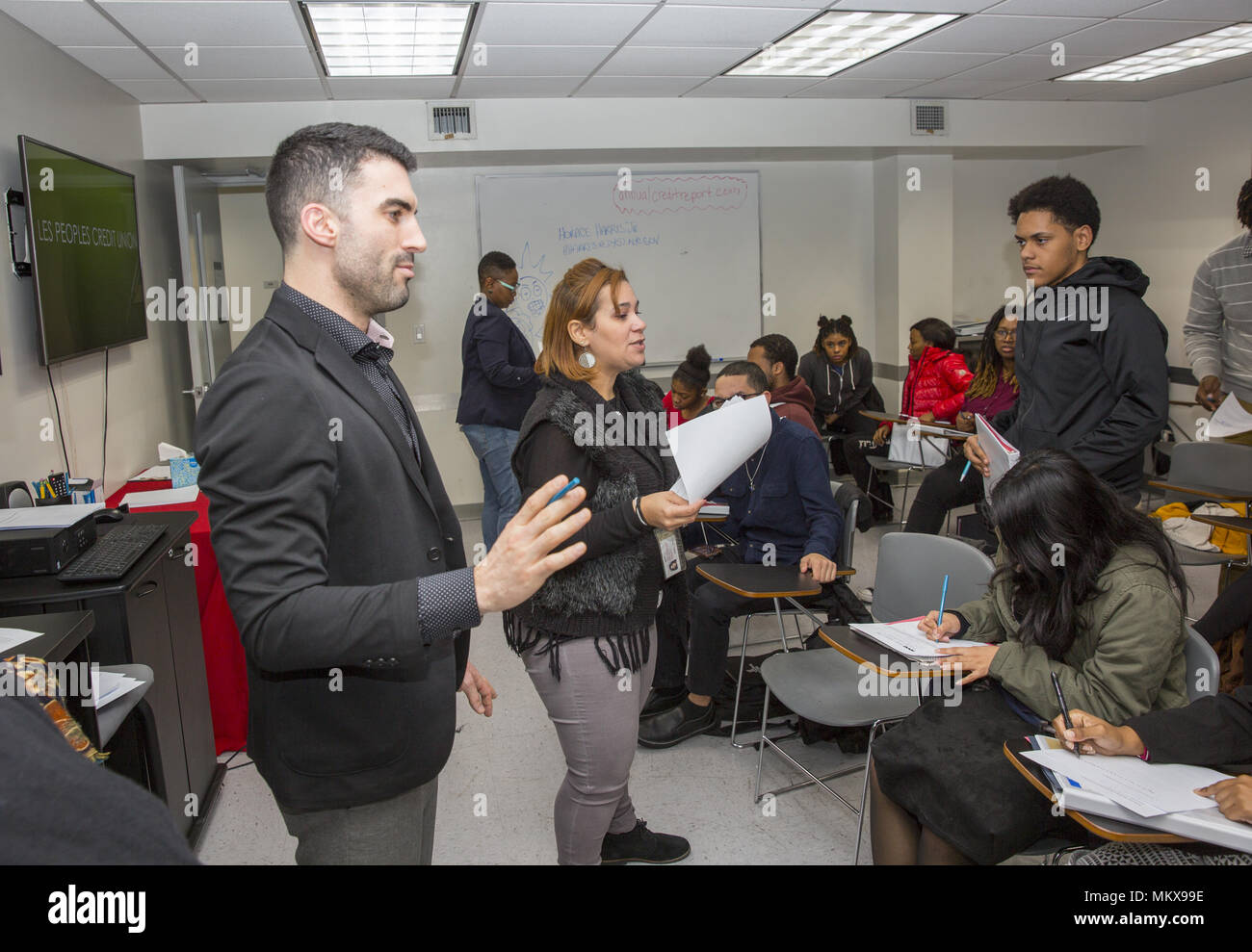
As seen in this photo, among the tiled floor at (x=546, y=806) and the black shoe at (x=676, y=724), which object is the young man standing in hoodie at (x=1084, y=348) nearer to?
the tiled floor at (x=546, y=806)

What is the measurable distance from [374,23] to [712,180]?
3.10 m

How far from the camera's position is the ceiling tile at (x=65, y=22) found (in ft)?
10.5

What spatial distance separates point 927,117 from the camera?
5.98 metres

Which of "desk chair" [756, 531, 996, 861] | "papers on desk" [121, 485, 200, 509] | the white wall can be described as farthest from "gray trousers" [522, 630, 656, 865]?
the white wall

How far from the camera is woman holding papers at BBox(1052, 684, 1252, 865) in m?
1.50

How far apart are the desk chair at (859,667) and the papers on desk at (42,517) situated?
1.91 m

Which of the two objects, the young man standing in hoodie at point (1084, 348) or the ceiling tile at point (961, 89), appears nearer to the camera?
the young man standing in hoodie at point (1084, 348)

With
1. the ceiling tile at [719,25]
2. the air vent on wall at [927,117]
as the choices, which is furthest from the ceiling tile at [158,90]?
the air vent on wall at [927,117]

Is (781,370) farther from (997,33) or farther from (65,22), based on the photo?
(65,22)

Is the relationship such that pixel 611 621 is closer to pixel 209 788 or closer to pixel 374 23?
pixel 209 788

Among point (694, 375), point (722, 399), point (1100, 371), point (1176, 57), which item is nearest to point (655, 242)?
point (694, 375)

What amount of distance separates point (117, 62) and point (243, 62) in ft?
1.75

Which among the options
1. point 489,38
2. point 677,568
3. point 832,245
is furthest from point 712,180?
point 677,568

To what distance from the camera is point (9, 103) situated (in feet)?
10.4
